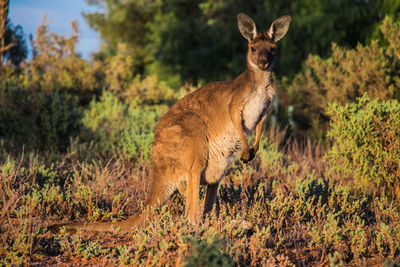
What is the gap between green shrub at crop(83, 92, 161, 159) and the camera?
22.4ft

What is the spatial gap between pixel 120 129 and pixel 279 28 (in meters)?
4.52

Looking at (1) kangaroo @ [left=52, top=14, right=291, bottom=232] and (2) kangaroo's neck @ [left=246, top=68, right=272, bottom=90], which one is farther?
(2) kangaroo's neck @ [left=246, top=68, right=272, bottom=90]

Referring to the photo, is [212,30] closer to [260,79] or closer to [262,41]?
[262,41]

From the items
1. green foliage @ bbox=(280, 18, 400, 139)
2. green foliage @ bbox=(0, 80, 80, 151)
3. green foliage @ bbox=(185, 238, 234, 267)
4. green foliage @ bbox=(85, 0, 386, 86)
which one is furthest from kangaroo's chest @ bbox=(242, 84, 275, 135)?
green foliage @ bbox=(85, 0, 386, 86)

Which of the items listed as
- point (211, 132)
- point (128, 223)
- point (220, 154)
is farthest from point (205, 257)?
point (211, 132)

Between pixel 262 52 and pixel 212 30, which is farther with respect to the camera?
pixel 212 30

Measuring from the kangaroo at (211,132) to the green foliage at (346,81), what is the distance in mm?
4474

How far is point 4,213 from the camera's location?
3.75m

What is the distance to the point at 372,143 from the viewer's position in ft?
17.7

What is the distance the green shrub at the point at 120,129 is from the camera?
6.84 m

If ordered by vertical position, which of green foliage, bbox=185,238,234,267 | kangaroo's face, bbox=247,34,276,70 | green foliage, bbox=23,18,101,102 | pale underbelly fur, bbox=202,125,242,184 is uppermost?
green foliage, bbox=23,18,101,102

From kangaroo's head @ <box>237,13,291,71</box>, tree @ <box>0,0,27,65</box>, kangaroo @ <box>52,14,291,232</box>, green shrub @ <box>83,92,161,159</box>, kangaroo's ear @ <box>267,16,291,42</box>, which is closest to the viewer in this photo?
kangaroo @ <box>52,14,291,232</box>

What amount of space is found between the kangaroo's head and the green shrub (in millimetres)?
3132

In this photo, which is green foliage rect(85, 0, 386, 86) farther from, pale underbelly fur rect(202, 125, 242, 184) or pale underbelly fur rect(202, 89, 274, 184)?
pale underbelly fur rect(202, 125, 242, 184)
